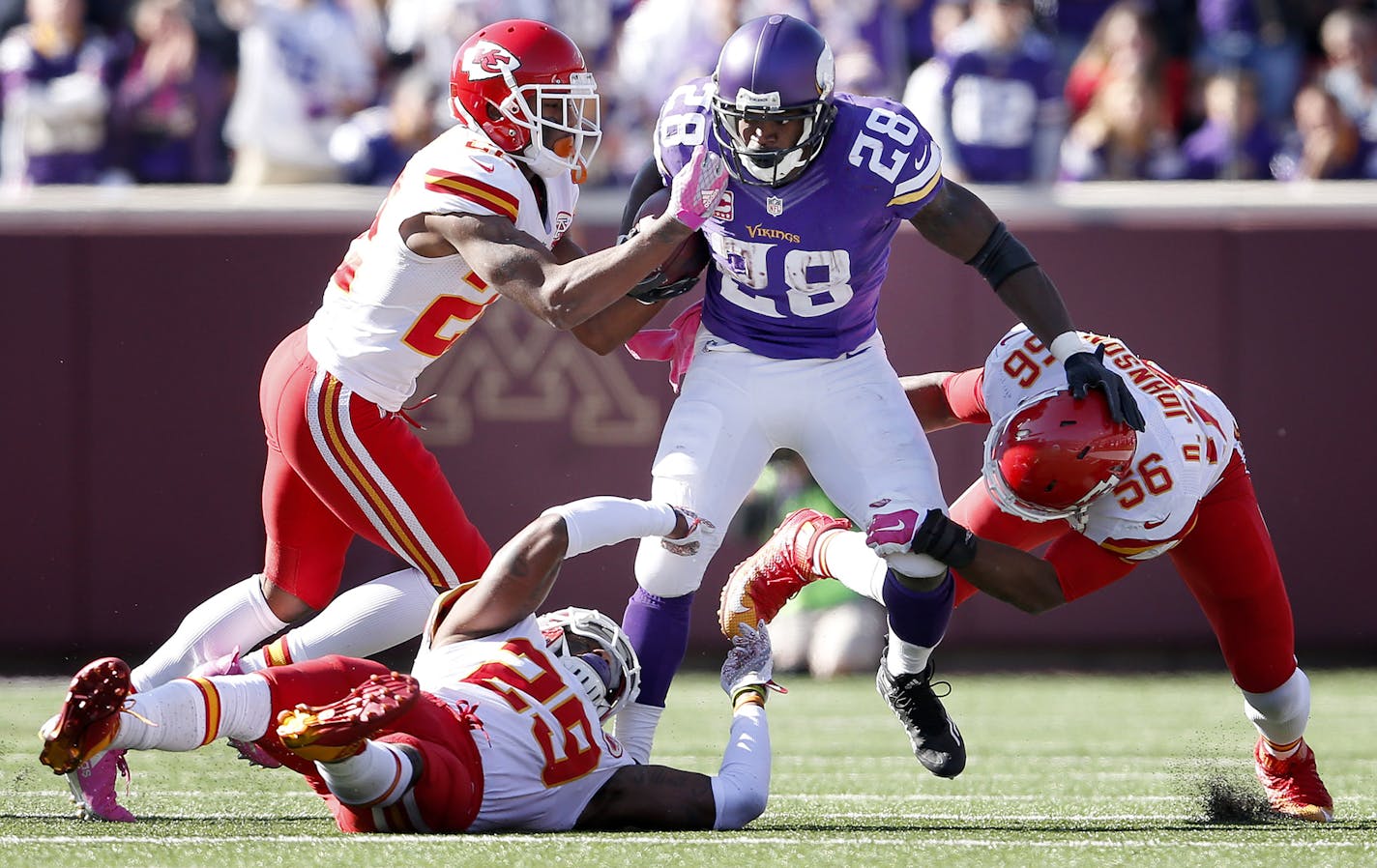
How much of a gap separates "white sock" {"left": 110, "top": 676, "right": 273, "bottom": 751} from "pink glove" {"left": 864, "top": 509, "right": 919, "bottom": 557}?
1340mm

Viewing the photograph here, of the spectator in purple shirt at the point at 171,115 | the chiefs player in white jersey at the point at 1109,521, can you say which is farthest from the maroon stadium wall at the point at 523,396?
the chiefs player in white jersey at the point at 1109,521

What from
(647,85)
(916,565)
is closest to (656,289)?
(916,565)

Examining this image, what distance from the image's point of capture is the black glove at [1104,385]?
13.9ft

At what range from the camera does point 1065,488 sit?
4188mm

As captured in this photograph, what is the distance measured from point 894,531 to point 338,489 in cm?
123

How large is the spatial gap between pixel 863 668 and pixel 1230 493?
300 centimetres

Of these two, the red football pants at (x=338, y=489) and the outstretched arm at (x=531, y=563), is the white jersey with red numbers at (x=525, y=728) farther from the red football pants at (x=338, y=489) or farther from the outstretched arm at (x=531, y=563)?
the red football pants at (x=338, y=489)

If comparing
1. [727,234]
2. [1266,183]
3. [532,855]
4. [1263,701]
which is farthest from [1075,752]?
[1266,183]

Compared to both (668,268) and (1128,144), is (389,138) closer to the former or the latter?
(1128,144)

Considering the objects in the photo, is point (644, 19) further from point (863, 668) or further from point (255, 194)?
point (863, 668)

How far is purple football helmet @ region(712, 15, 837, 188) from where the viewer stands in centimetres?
427

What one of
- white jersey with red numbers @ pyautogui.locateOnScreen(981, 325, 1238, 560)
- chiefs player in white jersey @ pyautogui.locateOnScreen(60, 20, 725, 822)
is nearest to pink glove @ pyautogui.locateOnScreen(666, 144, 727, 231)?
chiefs player in white jersey @ pyautogui.locateOnScreen(60, 20, 725, 822)

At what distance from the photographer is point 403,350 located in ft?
14.3

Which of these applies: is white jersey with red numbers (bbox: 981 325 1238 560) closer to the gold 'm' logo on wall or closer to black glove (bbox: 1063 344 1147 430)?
black glove (bbox: 1063 344 1147 430)
